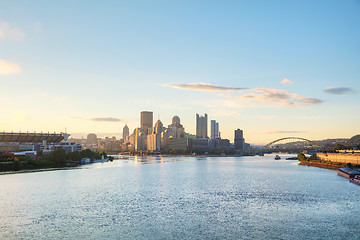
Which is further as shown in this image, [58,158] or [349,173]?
[58,158]

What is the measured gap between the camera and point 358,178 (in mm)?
75062

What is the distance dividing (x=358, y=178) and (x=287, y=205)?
124 feet

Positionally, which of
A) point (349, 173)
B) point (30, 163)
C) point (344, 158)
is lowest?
point (349, 173)

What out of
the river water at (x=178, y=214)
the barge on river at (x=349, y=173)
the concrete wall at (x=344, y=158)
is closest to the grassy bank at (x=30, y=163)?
the river water at (x=178, y=214)

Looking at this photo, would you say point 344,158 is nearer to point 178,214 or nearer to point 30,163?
point 178,214

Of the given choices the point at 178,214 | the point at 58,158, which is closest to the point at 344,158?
the point at 178,214

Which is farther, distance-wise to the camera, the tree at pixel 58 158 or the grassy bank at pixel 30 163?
the tree at pixel 58 158

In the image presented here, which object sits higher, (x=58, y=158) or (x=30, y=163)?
(x=58, y=158)

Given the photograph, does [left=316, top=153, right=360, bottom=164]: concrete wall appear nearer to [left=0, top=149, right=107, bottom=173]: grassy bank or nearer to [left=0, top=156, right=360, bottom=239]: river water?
[left=0, top=156, right=360, bottom=239]: river water

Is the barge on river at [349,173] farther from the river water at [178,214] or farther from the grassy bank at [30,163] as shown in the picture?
the grassy bank at [30,163]

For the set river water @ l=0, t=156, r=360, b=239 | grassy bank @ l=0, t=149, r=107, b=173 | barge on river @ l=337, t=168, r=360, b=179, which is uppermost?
grassy bank @ l=0, t=149, r=107, b=173

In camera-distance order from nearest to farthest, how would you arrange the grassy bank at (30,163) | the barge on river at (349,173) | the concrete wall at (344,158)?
the barge on river at (349,173) < the grassy bank at (30,163) < the concrete wall at (344,158)

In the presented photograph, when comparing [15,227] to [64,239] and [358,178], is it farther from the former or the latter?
[358,178]

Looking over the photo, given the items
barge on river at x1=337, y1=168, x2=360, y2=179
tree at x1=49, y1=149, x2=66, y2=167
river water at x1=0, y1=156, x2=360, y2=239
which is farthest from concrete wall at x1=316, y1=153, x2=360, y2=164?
tree at x1=49, y1=149, x2=66, y2=167
